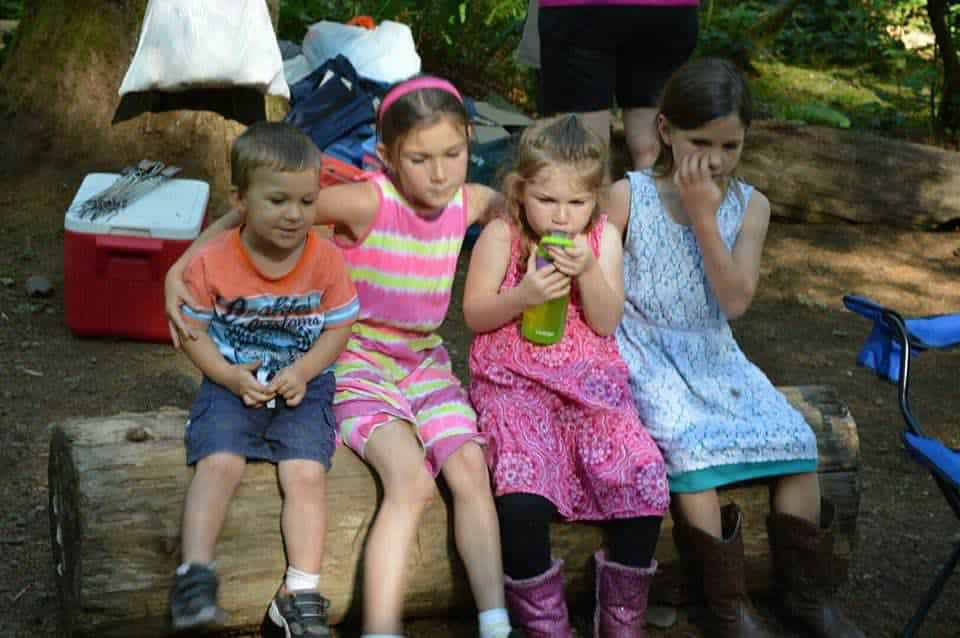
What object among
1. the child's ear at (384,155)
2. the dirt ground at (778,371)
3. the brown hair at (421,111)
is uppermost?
the brown hair at (421,111)

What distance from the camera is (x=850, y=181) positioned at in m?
6.83

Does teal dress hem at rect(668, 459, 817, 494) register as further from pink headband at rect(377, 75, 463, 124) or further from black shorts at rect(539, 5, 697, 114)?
black shorts at rect(539, 5, 697, 114)

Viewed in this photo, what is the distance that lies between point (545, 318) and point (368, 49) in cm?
366

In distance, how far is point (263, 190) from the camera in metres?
2.97

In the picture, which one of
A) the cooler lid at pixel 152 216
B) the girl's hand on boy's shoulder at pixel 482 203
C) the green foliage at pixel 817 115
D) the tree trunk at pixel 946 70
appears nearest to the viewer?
the girl's hand on boy's shoulder at pixel 482 203

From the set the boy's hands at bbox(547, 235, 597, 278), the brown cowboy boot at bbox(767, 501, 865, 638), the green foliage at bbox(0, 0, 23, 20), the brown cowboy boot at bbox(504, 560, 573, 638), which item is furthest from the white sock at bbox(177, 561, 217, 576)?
the green foliage at bbox(0, 0, 23, 20)

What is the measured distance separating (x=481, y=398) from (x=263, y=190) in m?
0.72

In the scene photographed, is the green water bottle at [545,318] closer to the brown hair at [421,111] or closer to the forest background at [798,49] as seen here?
the brown hair at [421,111]

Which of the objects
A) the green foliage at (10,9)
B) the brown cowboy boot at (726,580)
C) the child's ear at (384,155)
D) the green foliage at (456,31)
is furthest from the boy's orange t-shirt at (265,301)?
the green foliage at (10,9)

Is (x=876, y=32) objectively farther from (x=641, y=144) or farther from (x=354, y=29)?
(x=641, y=144)

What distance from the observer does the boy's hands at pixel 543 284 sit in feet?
10.0

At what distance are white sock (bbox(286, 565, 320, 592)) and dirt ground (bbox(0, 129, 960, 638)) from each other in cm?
41

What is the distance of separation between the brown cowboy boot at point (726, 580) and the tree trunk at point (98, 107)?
Answer: 3.08 metres

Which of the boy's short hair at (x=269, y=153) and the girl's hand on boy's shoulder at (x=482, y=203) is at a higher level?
the boy's short hair at (x=269, y=153)
